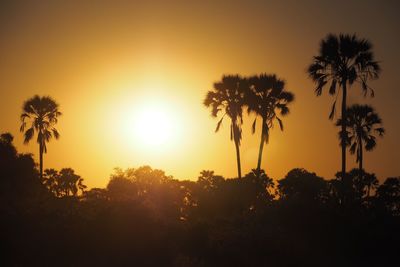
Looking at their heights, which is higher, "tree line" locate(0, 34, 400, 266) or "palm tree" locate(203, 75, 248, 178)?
"palm tree" locate(203, 75, 248, 178)

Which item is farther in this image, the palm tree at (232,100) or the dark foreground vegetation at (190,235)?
the palm tree at (232,100)

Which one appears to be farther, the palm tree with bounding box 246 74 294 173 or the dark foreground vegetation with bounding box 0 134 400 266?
the palm tree with bounding box 246 74 294 173

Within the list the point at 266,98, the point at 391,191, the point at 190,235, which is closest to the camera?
the point at 190,235

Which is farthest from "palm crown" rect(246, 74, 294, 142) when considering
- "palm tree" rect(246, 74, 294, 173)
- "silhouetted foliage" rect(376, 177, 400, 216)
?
"silhouetted foliage" rect(376, 177, 400, 216)

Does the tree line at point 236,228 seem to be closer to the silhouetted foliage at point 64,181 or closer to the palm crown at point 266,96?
the palm crown at point 266,96

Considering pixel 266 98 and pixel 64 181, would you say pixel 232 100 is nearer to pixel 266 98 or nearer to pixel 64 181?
pixel 266 98

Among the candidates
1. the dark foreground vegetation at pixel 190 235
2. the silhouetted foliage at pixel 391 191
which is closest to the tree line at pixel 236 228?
the dark foreground vegetation at pixel 190 235

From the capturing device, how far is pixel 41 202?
36.9 metres

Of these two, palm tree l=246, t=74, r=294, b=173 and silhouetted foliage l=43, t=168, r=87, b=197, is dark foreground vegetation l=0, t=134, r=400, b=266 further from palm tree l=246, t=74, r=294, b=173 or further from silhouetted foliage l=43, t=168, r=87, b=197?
silhouetted foliage l=43, t=168, r=87, b=197

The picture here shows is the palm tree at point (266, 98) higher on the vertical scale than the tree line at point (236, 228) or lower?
higher

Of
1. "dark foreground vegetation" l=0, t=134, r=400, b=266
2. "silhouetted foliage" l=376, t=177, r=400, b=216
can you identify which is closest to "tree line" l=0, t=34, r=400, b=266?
"dark foreground vegetation" l=0, t=134, r=400, b=266

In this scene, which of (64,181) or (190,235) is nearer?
(190,235)

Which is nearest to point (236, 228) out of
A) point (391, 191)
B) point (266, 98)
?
point (266, 98)

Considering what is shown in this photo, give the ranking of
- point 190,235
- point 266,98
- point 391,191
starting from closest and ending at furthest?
point 190,235, point 266,98, point 391,191
